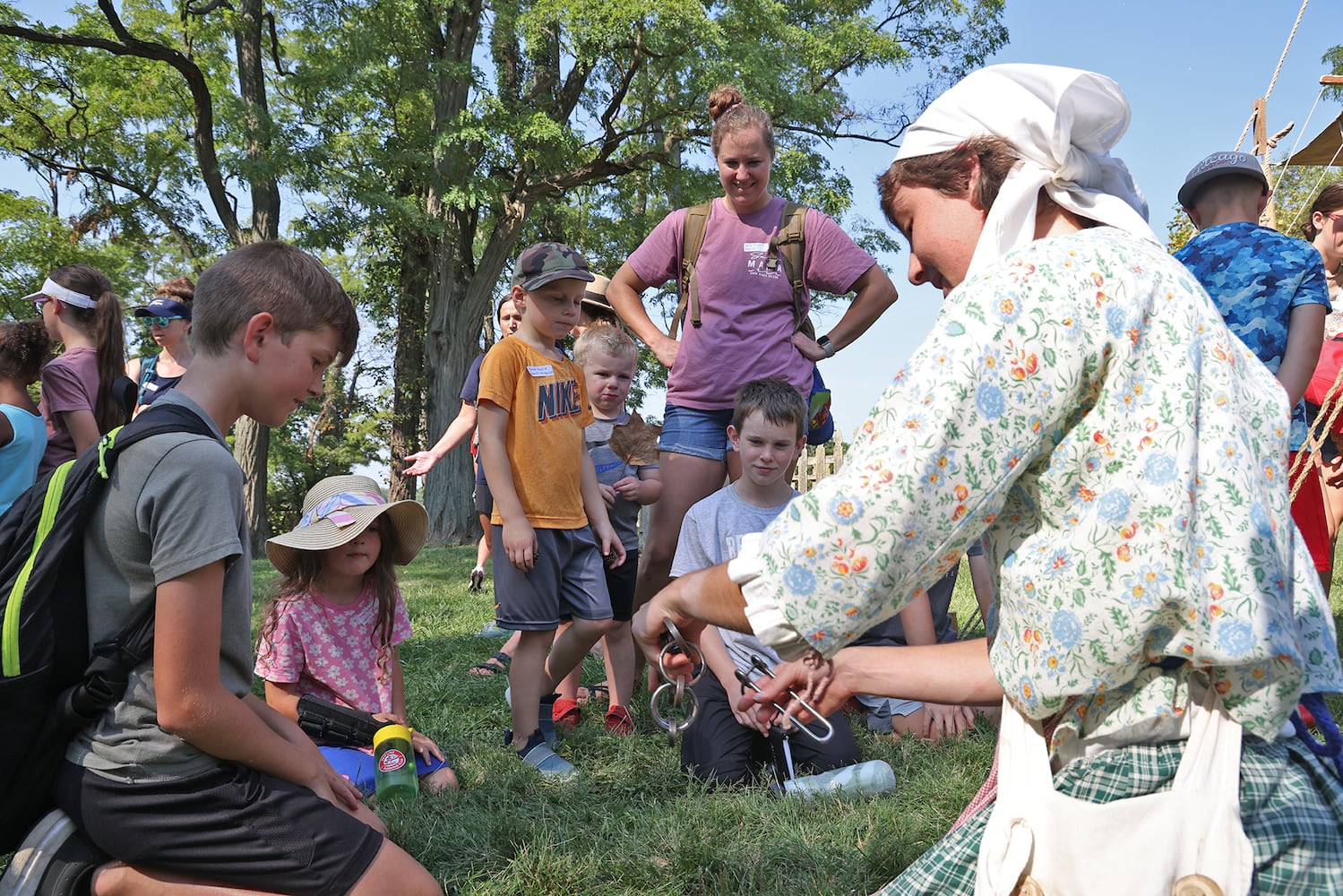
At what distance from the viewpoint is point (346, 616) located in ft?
11.8

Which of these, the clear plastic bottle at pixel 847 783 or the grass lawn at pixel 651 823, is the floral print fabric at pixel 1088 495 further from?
the clear plastic bottle at pixel 847 783

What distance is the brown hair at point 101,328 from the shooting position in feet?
15.9

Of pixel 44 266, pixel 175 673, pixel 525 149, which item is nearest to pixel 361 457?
pixel 44 266

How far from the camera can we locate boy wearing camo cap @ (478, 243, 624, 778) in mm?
3824

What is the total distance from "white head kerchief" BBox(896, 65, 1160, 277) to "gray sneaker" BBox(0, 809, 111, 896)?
6.55ft

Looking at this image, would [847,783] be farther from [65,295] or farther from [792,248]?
[65,295]

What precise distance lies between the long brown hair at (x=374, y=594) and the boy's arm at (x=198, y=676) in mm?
1433

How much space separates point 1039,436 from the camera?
1303mm

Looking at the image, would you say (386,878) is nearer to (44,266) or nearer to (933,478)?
(933,478)

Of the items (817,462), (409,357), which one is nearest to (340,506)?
(409,357)

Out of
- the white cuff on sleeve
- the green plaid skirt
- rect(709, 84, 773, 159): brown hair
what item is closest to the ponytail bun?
rect(709, 84, 773, 159): brown hair

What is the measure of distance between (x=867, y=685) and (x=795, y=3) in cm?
1865

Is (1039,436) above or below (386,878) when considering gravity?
above

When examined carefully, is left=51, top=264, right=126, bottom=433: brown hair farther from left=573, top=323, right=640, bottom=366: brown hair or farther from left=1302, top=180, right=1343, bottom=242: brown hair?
left=1302, top=180, right=1343, bottom=242: brown hair
